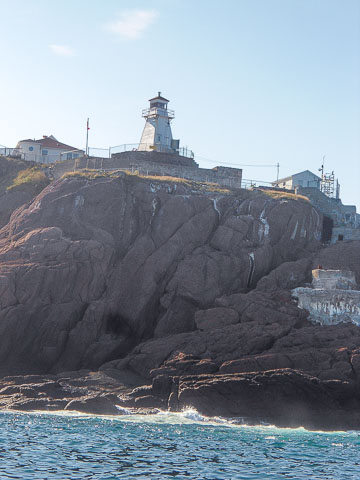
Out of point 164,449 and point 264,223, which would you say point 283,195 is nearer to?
point 264,223

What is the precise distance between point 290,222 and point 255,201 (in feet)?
10.9

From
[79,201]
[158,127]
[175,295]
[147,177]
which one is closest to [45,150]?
[158,127]

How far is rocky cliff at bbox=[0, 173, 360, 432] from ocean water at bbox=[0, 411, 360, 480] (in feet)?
9.15

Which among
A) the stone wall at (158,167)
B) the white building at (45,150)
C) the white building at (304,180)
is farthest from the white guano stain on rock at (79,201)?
the white building at (304,180)

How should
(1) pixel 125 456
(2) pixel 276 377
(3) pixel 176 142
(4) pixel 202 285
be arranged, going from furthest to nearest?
(3) pixel 176 142, (4) pixel 202 285, (2) pixel 276 377, (1) pixel 125 456

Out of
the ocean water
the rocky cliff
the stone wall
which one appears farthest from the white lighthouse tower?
the ocean water

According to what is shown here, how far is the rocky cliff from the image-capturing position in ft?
149

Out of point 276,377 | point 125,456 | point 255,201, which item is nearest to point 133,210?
point 255,201

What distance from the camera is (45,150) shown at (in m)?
86.8

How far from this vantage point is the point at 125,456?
33.5 m

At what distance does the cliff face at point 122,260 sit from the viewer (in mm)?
53469

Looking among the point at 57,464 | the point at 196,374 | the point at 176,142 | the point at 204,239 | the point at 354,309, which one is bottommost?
the point at 57,464

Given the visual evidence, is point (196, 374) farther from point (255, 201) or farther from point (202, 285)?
point (255, 201)

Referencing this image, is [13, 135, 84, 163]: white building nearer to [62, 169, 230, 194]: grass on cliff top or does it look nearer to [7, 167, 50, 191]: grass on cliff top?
[7, 167, 50, 191]: grass on cliff top
